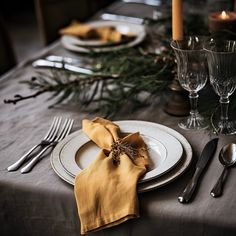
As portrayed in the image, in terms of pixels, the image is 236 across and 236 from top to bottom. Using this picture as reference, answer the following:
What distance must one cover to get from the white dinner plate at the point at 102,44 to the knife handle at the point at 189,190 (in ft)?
2.30

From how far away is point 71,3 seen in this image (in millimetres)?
2164

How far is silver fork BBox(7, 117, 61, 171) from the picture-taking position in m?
0.93

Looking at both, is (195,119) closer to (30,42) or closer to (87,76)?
(87,76)

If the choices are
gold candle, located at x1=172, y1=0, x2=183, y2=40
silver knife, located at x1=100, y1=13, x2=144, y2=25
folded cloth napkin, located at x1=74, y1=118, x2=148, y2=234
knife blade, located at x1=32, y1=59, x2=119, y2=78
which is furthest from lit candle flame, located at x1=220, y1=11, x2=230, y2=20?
silver knife, located at x1=100, y1=13, x2=144, y2=25

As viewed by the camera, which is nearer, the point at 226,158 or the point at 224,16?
the point at 226,158

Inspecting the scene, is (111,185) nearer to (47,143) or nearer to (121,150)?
(121,150)

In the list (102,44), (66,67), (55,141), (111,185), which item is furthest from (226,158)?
(102,44)

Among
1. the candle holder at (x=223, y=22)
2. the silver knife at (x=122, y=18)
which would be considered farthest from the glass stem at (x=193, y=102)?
the silver knife at (x=122, y=18)

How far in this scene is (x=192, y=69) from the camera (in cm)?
97

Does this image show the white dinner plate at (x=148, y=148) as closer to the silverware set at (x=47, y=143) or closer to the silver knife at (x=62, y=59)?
the silverware set at (x=47, y=143)

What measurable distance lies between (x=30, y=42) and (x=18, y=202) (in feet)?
10.6

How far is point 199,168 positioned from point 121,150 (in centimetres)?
15

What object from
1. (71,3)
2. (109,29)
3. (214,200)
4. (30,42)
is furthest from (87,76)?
(30,42)

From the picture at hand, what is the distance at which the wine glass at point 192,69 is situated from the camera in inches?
37.7
